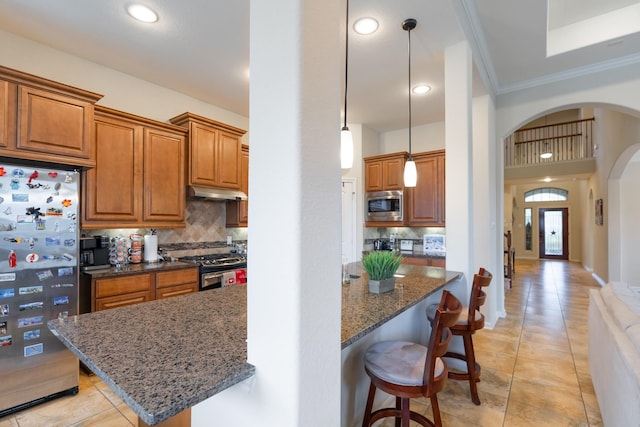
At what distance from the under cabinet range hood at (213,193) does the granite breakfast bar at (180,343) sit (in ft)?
6.17

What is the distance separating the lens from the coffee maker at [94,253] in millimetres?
2802

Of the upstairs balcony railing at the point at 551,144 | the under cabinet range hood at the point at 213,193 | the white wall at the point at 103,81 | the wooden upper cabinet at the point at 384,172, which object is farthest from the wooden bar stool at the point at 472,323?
the upstairs balcony railing at the point at 551,144

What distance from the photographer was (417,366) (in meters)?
1.49

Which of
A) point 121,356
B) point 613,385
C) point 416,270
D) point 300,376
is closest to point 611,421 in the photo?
point 613,385

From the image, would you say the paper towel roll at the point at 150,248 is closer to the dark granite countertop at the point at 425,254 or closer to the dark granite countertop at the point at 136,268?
the dark granite countertop at the point at 136,268

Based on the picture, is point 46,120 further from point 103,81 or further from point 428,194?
point 428,194

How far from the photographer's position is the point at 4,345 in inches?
83.0

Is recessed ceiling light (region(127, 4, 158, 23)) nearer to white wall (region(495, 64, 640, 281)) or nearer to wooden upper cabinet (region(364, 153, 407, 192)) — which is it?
wooden upper cabinet (region(364, 153, 407, 192))

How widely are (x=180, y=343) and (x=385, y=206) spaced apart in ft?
13.8

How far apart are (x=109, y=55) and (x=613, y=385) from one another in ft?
14.9

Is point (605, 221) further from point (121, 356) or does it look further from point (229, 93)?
point (121, 356)

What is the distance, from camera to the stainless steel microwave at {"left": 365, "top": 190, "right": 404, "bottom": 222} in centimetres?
482

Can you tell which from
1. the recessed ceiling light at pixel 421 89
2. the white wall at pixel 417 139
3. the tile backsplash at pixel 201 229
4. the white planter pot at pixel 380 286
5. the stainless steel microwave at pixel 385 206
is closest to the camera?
the white planter pot at pixel 380 286

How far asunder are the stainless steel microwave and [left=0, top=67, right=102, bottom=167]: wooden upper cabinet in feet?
12.4
